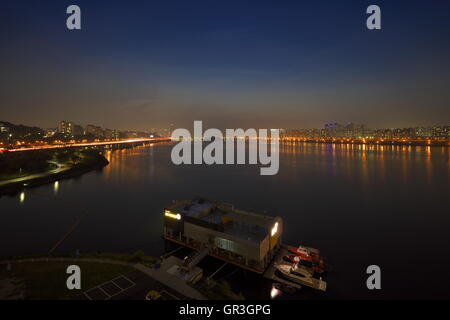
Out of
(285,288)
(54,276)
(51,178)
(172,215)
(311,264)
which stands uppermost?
(51,178)

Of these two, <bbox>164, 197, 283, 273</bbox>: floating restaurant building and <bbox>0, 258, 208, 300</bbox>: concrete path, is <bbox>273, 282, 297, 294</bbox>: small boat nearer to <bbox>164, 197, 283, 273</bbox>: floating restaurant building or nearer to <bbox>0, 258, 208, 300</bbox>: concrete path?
<bbox>164, 197, 283, 273</bbox>: floating restaurant building

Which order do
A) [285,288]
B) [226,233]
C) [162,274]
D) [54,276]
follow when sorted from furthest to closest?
[226,233] → [285,288] → [162,274] → [54,276]

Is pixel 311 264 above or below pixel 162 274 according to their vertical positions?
below

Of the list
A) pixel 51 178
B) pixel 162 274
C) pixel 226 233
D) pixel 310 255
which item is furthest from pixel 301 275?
pixel 51 178

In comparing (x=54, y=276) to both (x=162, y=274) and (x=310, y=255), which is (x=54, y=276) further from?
(x=310, y=255)

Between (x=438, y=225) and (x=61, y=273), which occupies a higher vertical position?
(x=61, y=273)

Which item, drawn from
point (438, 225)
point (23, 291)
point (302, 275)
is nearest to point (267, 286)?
point (302, 275)
